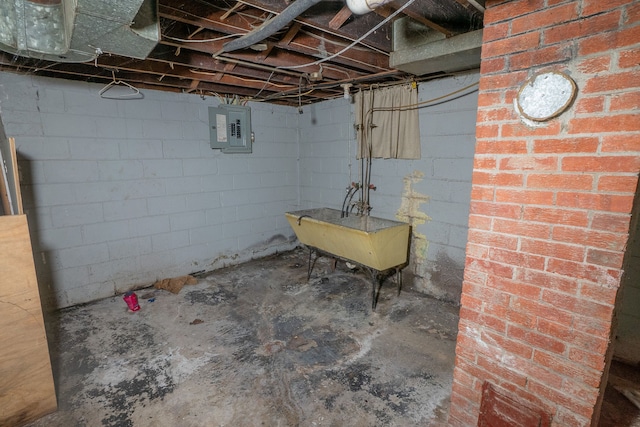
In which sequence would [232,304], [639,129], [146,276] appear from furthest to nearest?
[146,276], [232,304], [639,129]

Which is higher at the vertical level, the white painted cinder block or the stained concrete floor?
the white painted cinder block

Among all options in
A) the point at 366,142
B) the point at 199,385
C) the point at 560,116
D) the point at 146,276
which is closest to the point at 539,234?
the point at 560,116

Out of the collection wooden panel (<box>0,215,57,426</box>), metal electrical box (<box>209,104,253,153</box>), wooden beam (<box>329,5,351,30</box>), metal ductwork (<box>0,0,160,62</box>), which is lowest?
wooden panel (<box>0,215,57,426</box>)

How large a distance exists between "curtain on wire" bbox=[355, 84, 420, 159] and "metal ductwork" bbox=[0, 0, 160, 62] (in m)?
2.51

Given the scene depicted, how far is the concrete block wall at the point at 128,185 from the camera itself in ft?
→ 9.95

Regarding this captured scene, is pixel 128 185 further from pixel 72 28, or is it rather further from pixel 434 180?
pixel 434 180

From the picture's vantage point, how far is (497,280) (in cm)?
142

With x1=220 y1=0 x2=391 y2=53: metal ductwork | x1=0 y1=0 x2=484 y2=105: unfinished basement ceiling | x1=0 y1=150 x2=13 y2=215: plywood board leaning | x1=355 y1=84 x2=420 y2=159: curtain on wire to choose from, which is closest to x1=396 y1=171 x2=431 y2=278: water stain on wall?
x1=355 y1=84 x2=420 y2=159: curtain on wire

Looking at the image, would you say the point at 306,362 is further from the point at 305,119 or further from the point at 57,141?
the point at 305,119

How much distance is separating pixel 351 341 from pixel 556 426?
1.53 metres

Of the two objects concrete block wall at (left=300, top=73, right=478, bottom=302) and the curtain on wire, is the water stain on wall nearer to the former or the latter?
concrete block wall at (left=300, top=73, right=478, bottom=302)

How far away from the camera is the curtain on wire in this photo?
3.45 meters

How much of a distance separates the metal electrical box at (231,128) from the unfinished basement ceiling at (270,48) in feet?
1.10

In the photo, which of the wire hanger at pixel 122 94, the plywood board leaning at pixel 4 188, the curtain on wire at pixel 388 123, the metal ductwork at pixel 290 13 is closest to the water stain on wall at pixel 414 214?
the curtain on wire at pixel 388 123
